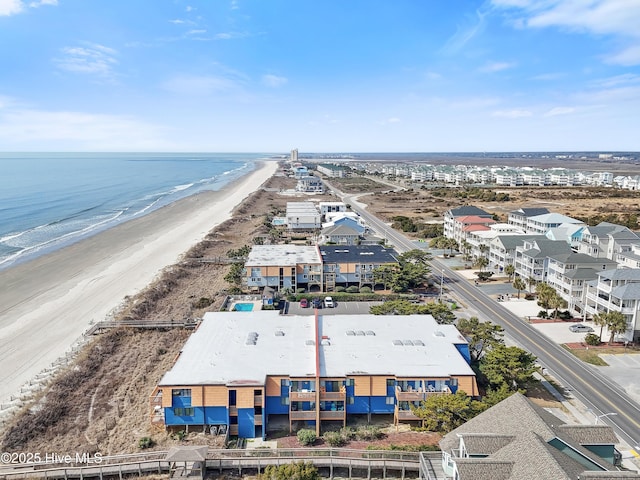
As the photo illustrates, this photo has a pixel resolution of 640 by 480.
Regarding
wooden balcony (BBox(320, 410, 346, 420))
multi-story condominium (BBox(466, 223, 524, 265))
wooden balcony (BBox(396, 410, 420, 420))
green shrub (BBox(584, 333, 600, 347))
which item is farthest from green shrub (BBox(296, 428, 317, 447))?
multi-story condominium (BBox(466, 223, 524, 265))

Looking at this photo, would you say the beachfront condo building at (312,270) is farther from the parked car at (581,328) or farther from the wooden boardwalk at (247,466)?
the wooden boardwalk at (247,466)

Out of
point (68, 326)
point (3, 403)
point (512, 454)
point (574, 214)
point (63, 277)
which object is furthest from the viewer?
point (574, 214)

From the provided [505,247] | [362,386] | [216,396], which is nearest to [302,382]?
[362,386]

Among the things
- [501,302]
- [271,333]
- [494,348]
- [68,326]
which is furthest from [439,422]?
[68,326]

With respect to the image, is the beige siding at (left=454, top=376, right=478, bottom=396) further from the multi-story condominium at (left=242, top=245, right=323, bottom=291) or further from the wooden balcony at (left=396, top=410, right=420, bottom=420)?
the multi-story condominium at (left=242, top=245, right=323, bottom=291)

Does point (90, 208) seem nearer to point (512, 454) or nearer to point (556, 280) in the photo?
point (556, 280)

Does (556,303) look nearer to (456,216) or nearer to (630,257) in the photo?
(630,257)
